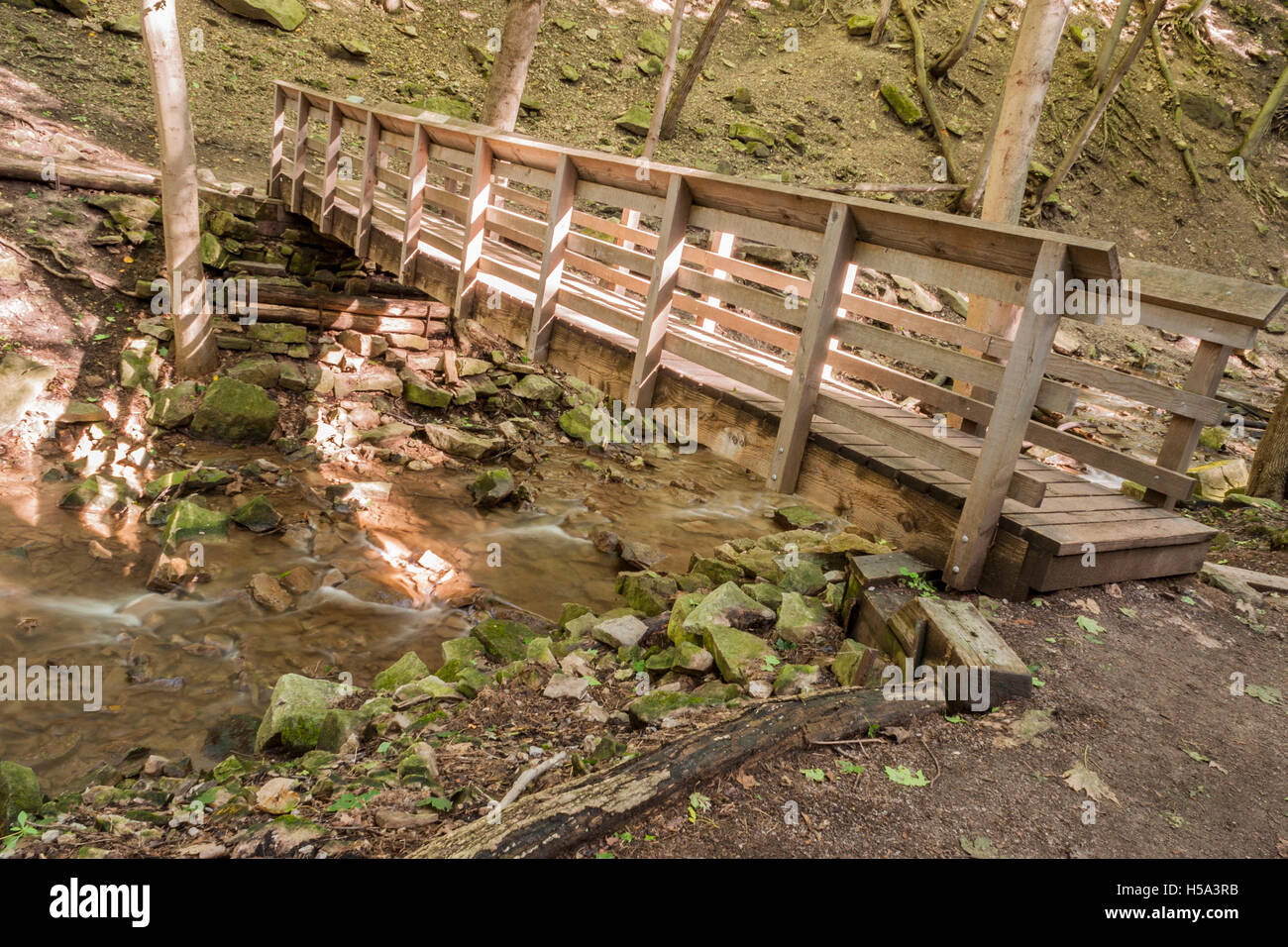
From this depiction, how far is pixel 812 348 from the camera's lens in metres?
4.70

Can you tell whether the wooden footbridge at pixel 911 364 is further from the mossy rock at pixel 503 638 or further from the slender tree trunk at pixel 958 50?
the slender tree trunk at pixel 958 50

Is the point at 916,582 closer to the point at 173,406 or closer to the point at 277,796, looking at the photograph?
the point at 277,796

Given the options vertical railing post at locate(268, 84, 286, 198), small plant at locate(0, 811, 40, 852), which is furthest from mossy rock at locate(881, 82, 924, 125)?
small plant at locate(0, 811, 40, 852)

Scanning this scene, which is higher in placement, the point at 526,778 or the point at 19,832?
the point at 526,778

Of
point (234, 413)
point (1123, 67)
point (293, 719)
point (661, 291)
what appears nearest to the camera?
point (293, 719)

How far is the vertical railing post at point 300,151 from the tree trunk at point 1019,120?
28.4 feet

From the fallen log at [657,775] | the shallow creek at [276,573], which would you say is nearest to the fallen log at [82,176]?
the shallow creek at [276,573]

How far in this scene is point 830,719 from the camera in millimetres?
3533

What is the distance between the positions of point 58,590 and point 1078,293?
744 centimetres

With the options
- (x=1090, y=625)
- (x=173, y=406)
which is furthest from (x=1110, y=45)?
(x=173, y=406)

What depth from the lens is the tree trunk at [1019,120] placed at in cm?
723

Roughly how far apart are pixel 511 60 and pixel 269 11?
28.8 ft

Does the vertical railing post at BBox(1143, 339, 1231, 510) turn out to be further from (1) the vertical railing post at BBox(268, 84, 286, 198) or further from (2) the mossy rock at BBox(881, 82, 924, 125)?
(2) the mossy rock at BBox(881, 82, 924, 125)
